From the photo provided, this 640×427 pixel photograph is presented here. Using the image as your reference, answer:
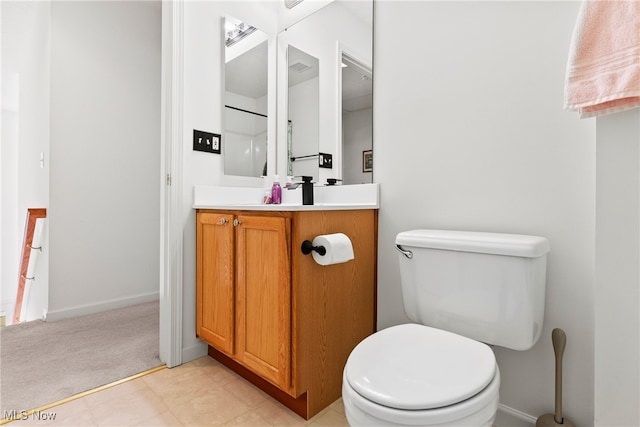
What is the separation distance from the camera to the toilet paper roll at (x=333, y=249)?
1179 mm

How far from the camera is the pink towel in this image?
0.78 metres

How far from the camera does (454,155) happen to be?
1339 millimetres

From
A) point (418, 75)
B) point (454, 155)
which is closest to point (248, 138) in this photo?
point (418, 75)

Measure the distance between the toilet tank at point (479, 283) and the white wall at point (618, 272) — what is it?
181mm

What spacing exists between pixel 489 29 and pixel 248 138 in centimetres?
140

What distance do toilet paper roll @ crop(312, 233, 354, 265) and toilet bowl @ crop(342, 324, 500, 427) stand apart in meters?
0.32

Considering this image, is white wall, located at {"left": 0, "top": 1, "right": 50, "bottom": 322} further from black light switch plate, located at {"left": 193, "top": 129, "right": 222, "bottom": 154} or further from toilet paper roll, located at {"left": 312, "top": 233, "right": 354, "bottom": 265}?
toilet paper roll, located at {"left": 312, "top": 233, "right": 354, "bottom": 265}

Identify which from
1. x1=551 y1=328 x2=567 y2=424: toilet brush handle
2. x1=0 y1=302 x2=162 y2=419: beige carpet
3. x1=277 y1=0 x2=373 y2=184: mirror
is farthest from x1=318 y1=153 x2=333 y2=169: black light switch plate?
x1=0 y1=302 x2=162 y2=419: beige carpet

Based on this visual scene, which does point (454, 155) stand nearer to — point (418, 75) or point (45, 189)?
point (418, 75)

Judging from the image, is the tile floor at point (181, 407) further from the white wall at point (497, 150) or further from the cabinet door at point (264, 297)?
the white wall at point (497, 150)

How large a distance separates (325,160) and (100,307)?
208 cm

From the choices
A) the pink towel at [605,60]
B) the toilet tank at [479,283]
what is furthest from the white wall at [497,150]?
the pink towel at [605,60]

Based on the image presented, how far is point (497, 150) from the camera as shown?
1229 mm

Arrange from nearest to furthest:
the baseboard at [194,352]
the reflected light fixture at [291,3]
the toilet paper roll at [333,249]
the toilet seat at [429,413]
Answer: the toilet seat at [429,413]
the toilet paper roll at [333,249]
the baseboard at [194,352]
the reflected light fixture at [291,3]
